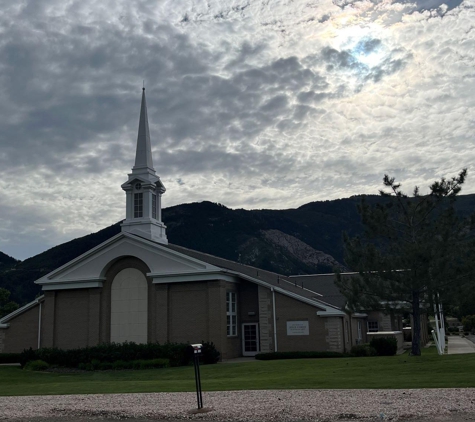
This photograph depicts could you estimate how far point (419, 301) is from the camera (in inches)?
1065

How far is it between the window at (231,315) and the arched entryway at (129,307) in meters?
5.01

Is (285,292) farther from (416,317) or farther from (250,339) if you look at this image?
(416,317)

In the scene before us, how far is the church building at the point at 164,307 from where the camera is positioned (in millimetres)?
33531

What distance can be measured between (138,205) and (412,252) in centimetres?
2071

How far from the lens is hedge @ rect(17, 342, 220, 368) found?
3012cm

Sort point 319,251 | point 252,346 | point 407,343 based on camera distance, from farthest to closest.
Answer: point 319,251
point 407,343
point 252,346

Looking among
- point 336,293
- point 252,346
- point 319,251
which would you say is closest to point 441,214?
point 252,346

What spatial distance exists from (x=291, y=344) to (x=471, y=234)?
494 inches

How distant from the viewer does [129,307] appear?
35.4m

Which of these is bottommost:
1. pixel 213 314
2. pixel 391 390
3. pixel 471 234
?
pixel 391 390

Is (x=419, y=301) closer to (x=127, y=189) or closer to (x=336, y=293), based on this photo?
(x=336, y=293)

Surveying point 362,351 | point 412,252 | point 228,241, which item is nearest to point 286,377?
point 412,252

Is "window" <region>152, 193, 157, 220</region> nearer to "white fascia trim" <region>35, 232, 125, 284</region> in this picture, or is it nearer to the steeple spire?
the steeple spire

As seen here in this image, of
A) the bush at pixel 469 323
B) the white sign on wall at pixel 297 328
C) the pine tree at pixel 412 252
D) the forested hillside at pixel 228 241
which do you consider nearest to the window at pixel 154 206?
the white sign on wall at pixel 297 328
